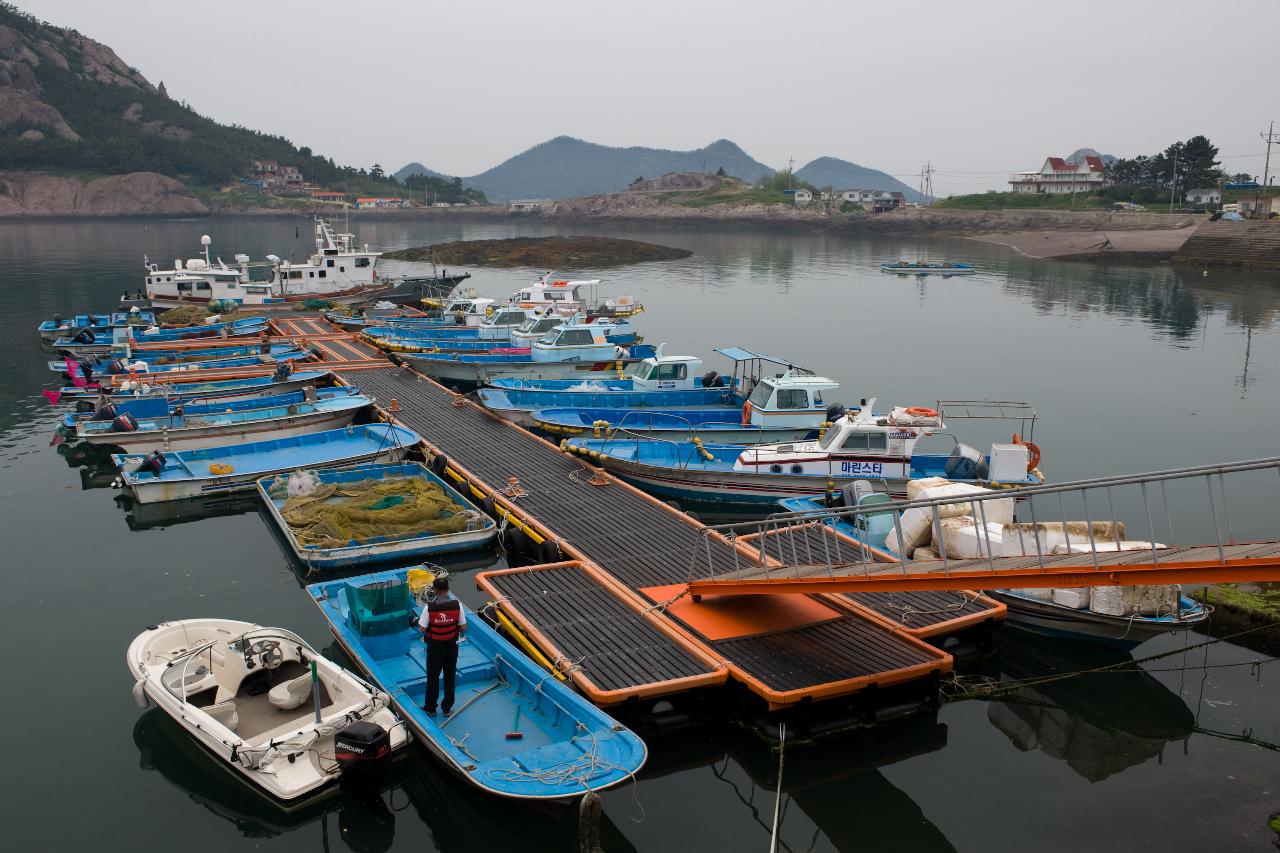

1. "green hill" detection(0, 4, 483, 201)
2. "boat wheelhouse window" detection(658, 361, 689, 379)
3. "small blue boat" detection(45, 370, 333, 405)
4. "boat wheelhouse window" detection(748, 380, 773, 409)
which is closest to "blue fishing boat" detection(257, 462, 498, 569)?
"small blue boat" detection(45, 370, 333, 405)

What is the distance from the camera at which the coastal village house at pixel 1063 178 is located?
149m

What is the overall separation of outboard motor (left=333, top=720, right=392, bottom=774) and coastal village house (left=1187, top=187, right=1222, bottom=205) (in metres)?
141

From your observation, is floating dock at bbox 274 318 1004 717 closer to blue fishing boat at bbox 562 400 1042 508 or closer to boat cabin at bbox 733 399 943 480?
blue fishing boat at bbox 562 400 1042 508

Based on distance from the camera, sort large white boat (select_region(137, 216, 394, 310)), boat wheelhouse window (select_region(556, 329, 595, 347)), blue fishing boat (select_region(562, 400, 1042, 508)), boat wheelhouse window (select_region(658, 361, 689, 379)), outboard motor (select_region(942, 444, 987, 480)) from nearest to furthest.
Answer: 1. outboard motor (select_region(942, 444, 987, 480))
2. blue fishing boat (select_region(562, 400, 1042, 508))
3. boat wheelhouse window (select_region(658, 361, 689, 379))
4. boat wheelhouse window (select_region(556, 329, 595, 347))
5. large white boat (select_region(137, 216, 394, 310))

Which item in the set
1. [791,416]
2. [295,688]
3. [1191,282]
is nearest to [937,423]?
[791,416]

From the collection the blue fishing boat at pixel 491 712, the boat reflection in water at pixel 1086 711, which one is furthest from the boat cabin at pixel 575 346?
the boat reflection in water at pixel 1086 711

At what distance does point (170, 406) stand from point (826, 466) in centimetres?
1739

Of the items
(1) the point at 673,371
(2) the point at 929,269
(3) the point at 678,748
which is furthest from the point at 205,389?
(2) the point at 929,269

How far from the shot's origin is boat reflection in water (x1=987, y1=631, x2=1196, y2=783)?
41.0 ft

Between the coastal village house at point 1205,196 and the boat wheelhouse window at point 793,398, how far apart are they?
12501 cm

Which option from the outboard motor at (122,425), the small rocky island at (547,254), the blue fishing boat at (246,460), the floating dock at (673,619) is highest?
the small rocky island at (547,254)

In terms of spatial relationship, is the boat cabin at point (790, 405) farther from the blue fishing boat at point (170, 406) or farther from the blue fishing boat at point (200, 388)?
the blue fishing boat at point (200, 388)

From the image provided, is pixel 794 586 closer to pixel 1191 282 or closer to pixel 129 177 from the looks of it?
pixel 1191 282

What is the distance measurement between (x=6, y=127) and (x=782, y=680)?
204m
